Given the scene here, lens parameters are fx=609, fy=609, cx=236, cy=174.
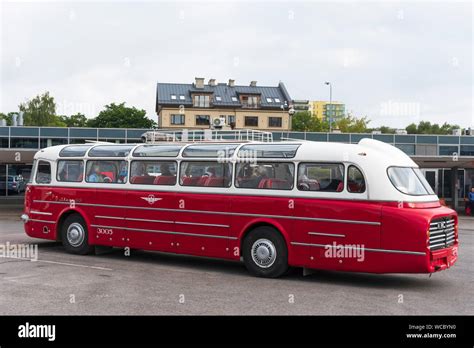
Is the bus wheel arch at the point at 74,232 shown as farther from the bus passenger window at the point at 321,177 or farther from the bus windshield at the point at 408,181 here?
the bus windshield at the point at 408,181

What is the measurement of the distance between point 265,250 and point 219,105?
230ft

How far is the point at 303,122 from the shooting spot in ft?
339

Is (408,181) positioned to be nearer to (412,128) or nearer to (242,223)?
(242,223)

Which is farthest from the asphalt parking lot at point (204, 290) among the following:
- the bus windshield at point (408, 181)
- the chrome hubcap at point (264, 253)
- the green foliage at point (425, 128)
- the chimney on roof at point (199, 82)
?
the green foliage at point (425, 128)

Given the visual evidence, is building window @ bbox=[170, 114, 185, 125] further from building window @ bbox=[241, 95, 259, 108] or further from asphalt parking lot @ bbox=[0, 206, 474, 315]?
asphalt parking lot @ bbox=[0, 206, 474, 315]

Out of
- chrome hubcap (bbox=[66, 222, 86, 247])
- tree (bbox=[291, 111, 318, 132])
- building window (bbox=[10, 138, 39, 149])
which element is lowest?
chrome hubcap (bbox=[66, 222, 86, 247])

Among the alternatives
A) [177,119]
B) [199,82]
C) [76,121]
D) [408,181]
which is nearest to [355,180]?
[408,181]

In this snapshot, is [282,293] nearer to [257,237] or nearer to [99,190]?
[257,237]

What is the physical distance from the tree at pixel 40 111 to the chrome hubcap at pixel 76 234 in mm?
80951

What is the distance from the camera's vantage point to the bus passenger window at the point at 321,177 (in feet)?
36.0

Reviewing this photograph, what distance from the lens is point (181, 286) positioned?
10500mm

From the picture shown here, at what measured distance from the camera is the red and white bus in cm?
1044

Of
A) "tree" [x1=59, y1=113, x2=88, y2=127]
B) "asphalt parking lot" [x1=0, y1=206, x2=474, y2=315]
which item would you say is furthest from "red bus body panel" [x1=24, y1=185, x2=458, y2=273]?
"tree" [x1=59, y1=113, x2=88, y2=127]

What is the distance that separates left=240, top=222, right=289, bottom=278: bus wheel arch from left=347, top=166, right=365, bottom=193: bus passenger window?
1602mm
